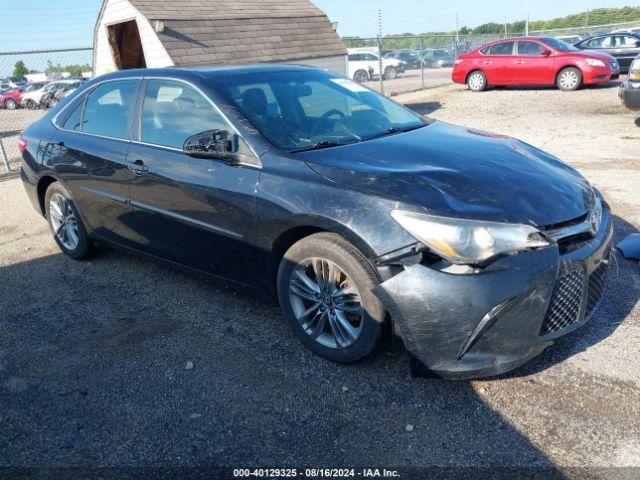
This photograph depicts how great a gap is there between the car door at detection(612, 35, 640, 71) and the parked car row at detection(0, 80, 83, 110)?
24332 millimetres

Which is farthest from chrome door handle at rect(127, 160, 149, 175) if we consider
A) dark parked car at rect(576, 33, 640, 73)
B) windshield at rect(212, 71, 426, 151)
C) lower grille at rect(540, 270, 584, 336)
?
dark parked car at rect(576, 33, 640, 73)

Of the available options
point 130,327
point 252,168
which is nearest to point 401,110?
point 252,168

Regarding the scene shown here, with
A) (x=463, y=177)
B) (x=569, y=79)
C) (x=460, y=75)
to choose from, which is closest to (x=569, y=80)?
(x=569, y=79)

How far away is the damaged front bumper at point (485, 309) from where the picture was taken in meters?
2.79

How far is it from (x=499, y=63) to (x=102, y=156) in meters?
15.6

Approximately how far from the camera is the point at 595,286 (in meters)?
3.19

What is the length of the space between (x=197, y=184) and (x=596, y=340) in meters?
2.63

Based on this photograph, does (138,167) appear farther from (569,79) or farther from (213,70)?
(569,79)

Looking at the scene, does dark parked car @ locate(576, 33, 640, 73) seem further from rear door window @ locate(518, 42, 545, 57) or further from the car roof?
the car roof

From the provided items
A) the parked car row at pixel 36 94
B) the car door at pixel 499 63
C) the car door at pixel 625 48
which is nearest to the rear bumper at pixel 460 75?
the car door at pixel 499 63

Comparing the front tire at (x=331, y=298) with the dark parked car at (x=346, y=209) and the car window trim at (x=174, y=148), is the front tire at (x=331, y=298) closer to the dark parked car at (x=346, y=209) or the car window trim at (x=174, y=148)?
the dark parked car at (x=346, y=209)

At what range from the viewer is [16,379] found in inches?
141

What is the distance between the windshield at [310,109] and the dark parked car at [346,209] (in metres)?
0.02

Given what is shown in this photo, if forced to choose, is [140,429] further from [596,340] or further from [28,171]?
[28,171]
